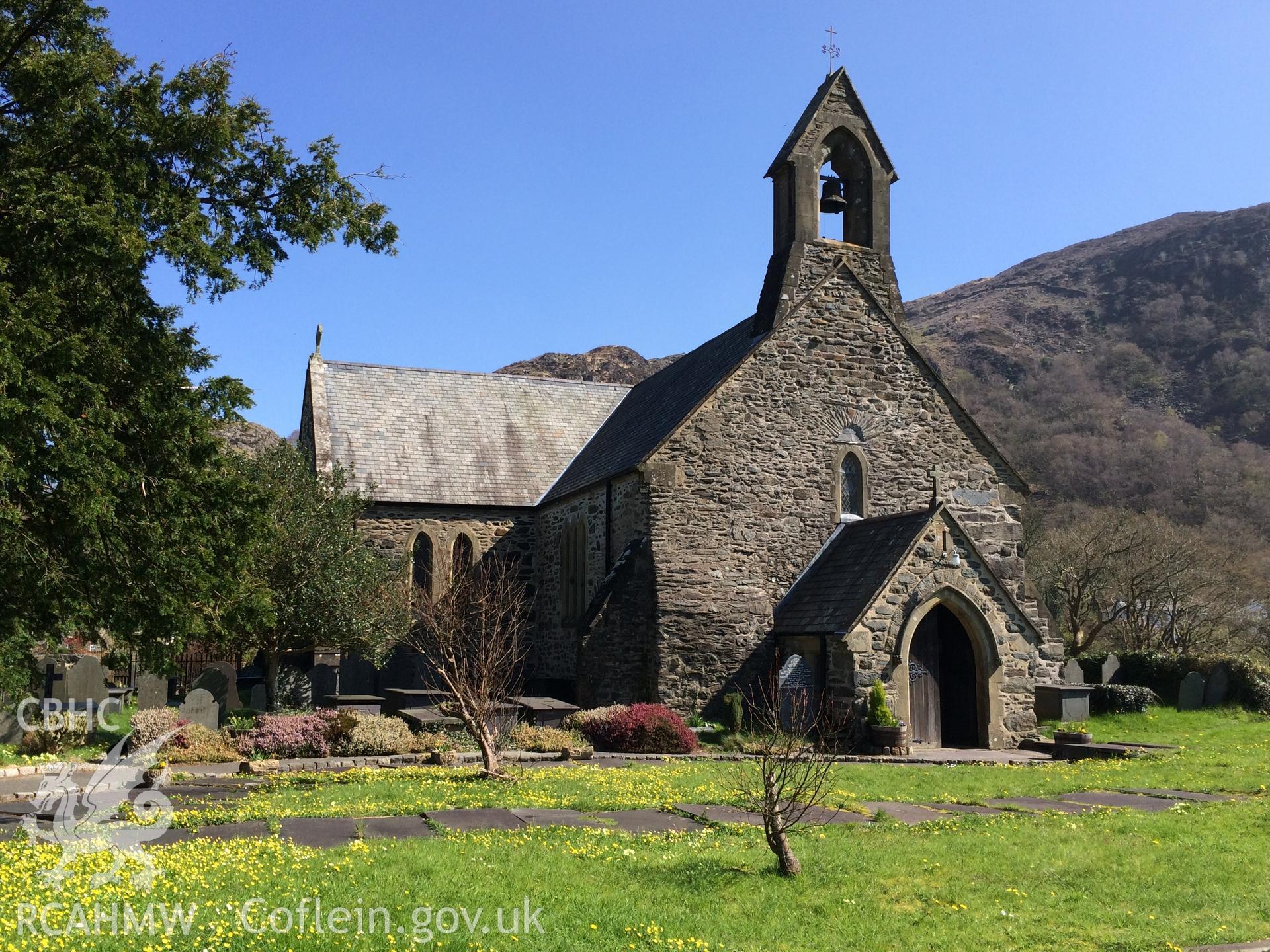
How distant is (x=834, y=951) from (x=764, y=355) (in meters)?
17.9

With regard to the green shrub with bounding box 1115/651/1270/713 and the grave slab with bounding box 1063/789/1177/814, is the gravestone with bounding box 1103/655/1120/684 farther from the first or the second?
the grave slab with bounding box 1063/789/1177/814

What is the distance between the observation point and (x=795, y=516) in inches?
910

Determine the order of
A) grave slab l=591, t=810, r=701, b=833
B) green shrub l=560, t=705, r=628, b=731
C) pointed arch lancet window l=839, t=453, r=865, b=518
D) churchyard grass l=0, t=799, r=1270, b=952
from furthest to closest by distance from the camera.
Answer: pointed arch lancet window l=839, t=453, r=865, b=518, green shrub l=560, t=705, r=628, b=731, grave slab l=591, t=810, r=701, b=833, churchyard grass l=0, t=799, r=1270, b=952

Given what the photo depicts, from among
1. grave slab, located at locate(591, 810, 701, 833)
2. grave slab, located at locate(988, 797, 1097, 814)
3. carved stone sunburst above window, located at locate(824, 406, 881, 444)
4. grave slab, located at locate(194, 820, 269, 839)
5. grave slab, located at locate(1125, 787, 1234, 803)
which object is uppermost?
carved stone sunburst above window, located at locate(824, 406, 881, 444)

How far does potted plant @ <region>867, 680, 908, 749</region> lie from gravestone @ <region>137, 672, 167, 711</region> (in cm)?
1360

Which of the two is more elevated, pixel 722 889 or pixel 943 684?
pixel 943 684

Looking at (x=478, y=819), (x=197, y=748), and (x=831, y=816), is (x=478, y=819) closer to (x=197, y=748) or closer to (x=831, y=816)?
(x=831, y=816)

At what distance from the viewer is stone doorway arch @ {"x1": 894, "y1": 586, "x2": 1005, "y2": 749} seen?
19703 millimetres

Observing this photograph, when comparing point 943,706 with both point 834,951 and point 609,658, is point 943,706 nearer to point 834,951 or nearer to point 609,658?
point 609,658

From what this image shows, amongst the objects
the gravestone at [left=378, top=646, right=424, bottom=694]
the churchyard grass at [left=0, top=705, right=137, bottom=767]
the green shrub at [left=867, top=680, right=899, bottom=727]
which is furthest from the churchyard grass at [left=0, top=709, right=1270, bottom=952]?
the gravestone at [left=378, top=646, right=424, bottom=694]

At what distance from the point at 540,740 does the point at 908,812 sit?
781 centimetres

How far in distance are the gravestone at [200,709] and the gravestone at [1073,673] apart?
20.7 metres

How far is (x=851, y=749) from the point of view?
1908 centimetres

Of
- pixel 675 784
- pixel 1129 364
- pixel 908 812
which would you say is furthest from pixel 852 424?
pixel 1129 364
